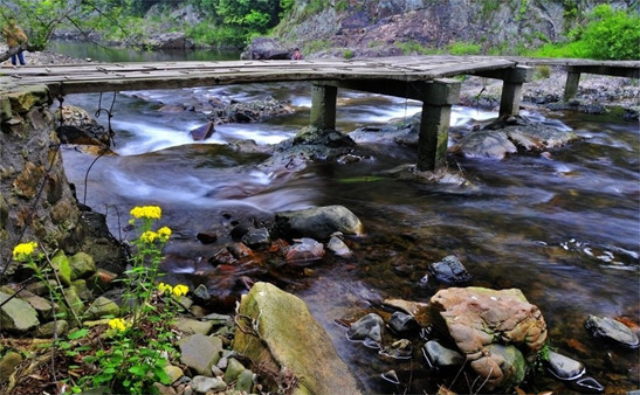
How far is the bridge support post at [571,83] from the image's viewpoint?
15867mm

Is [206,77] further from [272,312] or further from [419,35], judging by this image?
[419,35]

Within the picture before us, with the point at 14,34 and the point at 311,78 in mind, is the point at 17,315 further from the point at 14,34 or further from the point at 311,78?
the point at 311,78

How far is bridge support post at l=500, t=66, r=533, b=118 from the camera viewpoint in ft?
40.4

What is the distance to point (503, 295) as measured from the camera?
4270 millimetres

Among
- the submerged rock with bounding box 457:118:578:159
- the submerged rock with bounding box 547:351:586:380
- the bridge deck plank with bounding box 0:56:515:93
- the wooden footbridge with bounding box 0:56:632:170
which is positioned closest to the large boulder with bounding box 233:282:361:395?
the submerged rock with bounding box 547:351:586:380

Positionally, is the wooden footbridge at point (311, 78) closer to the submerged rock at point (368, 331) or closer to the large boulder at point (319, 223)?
the large boulder at point (319, 223)

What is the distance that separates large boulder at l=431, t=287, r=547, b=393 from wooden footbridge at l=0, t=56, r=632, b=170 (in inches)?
150

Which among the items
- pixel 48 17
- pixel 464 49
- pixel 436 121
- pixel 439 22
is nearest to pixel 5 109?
pixel 48 17

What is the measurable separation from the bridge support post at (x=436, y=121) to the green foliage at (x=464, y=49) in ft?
55.5

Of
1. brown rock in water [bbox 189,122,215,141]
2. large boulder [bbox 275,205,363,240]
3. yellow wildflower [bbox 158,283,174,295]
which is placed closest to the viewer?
yellow wildflower [bbox 158,283,174,295]

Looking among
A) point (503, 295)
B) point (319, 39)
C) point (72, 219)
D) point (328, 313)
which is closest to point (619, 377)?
point (503, 295)

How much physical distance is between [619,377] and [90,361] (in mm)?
3823

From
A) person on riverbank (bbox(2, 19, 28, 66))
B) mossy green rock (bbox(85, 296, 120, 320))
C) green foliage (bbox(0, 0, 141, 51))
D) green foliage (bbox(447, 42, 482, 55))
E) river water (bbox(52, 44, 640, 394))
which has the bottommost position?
river water (bbox(52, 44, 640, 394))

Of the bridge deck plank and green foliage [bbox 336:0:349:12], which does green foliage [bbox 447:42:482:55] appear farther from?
the bridge deck plank
